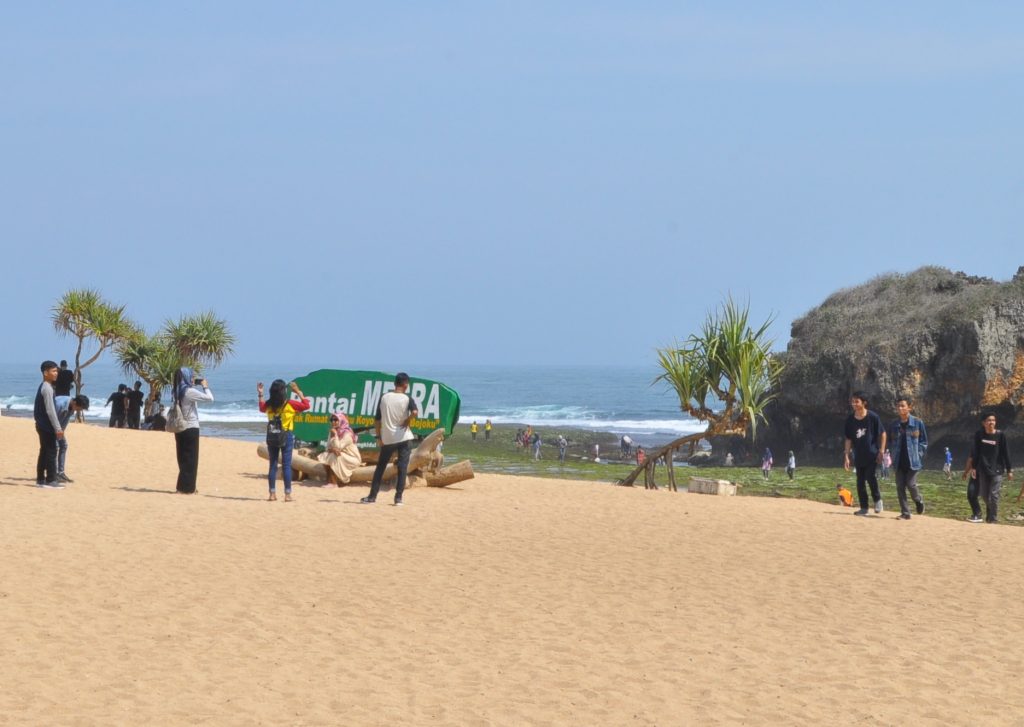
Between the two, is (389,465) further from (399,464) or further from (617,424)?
(617,424)

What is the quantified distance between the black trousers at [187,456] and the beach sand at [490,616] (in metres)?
0.57

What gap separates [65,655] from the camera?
7723 mm

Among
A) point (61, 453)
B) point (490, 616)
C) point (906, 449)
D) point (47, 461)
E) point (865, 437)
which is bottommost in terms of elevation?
point (490, 616)

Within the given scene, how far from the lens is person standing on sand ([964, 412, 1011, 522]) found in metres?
15.5

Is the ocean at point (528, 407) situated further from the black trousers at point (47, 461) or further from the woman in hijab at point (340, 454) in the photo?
the black trousers at point (47, 461)

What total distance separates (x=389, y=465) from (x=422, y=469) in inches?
21.7

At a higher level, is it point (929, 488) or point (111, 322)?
point (111, 322)

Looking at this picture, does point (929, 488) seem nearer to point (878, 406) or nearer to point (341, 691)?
point (878, 406)

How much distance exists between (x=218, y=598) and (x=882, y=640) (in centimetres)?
535

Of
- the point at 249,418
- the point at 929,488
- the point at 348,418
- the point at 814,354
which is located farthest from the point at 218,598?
the point at 249,418

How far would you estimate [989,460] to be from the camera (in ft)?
51.3

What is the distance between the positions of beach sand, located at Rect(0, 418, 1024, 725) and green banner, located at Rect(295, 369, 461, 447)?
3.50 metres

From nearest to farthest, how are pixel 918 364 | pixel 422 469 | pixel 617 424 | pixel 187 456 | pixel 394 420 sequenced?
pixel 394 420 → pixel 187 456 → pixel 422 469 → pixel 918 364 → pixel 617 424

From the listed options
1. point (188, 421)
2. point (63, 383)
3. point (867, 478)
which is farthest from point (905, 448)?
point (63, 383)
